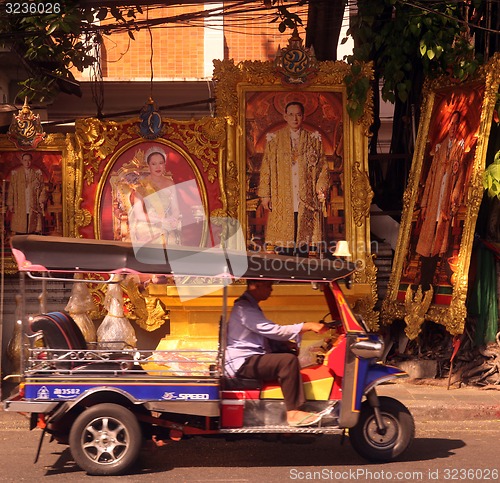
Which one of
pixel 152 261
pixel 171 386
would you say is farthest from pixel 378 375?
pixel 152 261

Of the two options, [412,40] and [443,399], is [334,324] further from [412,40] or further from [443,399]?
[412,40]

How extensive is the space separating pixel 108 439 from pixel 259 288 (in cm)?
174

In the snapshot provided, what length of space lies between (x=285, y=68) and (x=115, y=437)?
670 cm

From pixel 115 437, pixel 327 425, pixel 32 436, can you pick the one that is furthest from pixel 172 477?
pixel 32 436

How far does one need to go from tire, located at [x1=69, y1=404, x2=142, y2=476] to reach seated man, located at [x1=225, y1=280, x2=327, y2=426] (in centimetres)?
94

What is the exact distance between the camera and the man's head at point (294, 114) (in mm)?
13023

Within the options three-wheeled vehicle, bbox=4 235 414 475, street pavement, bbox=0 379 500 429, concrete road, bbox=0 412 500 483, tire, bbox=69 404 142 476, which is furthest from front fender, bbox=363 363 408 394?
street pavement, bbox=0 379 500 429

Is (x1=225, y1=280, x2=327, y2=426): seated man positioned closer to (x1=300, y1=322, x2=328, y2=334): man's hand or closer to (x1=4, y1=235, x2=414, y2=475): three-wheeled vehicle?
(x1=300, y1=322, x2=328, y2=334): man's hand

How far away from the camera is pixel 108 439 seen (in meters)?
7.59

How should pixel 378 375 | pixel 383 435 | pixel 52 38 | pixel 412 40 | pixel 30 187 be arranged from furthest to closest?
pixel 52 38 → pixel 30 187 → pixel 412 40 → pixel 383 435 → pixel 378 375

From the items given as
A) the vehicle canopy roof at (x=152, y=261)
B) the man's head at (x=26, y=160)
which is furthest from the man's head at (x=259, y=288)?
the man's head at (x=26, y=160)

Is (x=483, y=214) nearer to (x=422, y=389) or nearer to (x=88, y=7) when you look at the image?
(x=422, y=389)

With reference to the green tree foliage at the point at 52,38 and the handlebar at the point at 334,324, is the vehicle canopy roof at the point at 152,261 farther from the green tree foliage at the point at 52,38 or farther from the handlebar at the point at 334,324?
the green tree foliage at the point at 52,38

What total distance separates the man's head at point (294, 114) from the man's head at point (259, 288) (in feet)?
17.7
